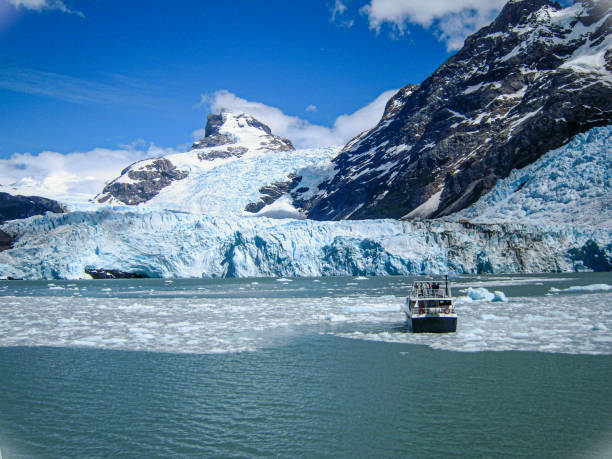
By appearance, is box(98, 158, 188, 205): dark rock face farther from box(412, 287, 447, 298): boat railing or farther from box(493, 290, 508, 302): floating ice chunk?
box(412, 287, 447, 298): boat railing

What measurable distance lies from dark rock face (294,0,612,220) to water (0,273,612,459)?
6928cm

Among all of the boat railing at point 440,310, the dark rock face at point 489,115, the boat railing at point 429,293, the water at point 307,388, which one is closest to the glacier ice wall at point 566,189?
the dark rock face at point 489,115

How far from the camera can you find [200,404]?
9555 mm

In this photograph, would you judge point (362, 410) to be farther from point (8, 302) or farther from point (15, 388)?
point (8, 302)

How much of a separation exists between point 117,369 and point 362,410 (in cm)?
645

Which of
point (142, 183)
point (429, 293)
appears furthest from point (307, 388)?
point (142, 183)

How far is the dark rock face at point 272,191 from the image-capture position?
5635 inches

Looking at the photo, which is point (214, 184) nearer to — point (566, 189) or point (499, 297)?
point (566, 189)

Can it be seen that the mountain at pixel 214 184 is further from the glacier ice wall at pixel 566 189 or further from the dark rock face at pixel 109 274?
the glacier ice wall at pixel 566 189

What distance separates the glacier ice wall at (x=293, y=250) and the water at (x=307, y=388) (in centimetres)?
3016

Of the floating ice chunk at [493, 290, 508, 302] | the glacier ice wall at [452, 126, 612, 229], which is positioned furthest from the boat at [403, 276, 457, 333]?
the glacier ice wall at [452, 126, 612, 229]

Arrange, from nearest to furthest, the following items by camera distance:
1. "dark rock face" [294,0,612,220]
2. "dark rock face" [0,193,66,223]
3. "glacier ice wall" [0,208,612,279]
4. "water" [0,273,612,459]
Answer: "water" [0,273,612,459]
"glacier ice wall" [0,208,612,279]
"dark rock face" [294,0,612,220]
"dark rock face" [0,193,66,223]

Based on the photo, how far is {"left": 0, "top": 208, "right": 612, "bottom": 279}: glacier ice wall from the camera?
48.9m

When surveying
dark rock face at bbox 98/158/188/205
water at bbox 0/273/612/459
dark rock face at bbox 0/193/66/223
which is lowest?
water at bbox 0/273/612/459
